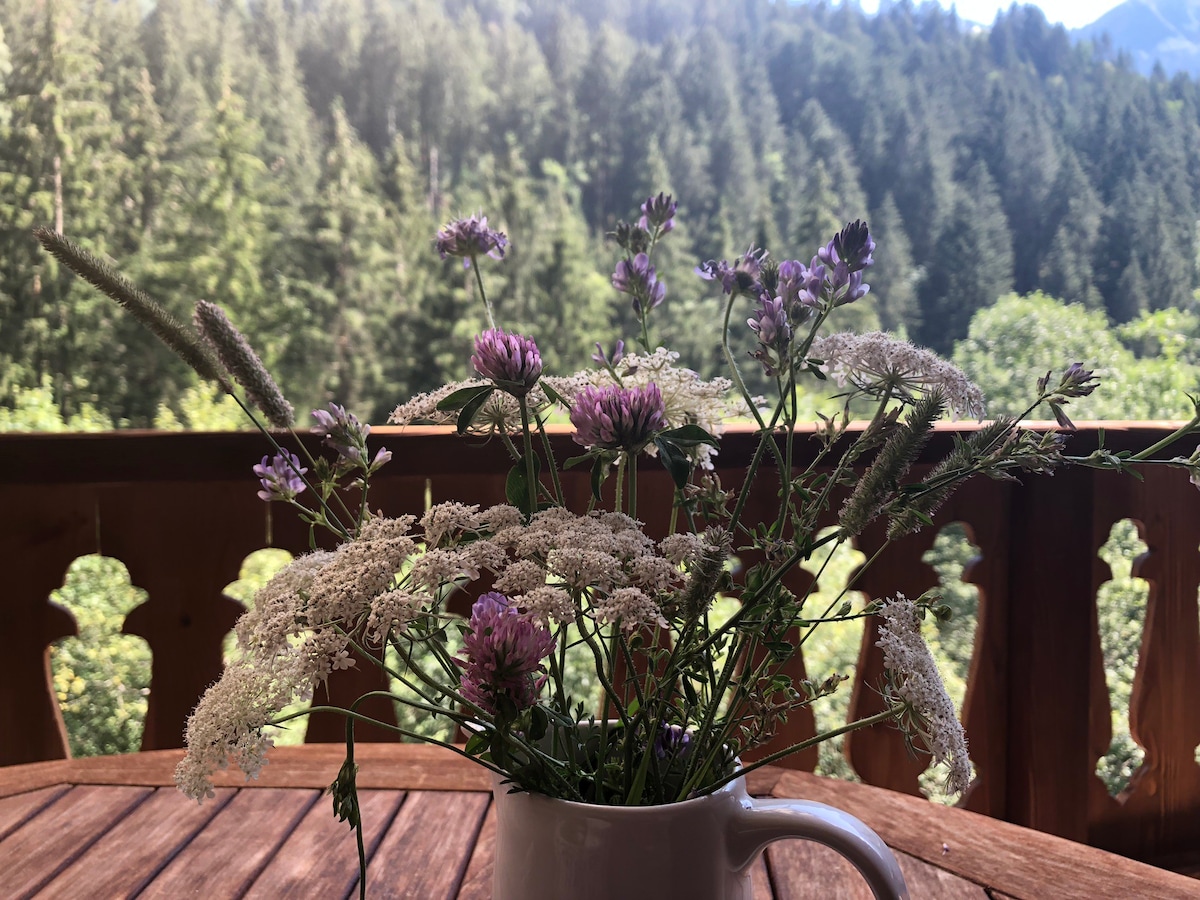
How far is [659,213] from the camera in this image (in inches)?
24.1

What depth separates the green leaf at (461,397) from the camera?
445 millimetres

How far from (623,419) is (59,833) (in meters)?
0.62

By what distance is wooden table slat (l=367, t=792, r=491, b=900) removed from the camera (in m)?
0.66

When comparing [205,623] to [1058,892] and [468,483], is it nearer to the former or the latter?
[468,483]

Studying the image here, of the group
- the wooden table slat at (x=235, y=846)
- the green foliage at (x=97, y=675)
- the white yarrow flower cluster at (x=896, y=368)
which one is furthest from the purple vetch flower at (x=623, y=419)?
the green foliage at (x=97, y=675)

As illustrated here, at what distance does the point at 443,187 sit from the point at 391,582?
12.5 meters

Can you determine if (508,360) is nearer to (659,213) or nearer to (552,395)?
(552,395)

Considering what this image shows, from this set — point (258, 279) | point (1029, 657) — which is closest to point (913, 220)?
point (258, 279)

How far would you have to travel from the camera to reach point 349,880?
2.23 feet

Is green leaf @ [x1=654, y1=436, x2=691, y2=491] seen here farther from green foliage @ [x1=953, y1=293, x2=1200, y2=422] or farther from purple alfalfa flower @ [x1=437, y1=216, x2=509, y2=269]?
green foliage @ [x1=953, y1=293, x2=1200, y2=422]

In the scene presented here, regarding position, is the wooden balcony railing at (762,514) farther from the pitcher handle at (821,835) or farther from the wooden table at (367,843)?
the pitcher handle at (821,835)

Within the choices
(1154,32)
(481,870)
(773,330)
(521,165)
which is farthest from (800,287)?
(1154,32)

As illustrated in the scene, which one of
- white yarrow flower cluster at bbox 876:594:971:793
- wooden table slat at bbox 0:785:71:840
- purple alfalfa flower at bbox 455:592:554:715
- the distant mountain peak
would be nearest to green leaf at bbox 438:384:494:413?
purple alfalfa flower at bbox 455:592:554:715

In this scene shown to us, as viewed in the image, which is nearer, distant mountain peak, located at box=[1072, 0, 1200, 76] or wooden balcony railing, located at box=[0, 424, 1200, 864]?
wooden balcony railing, located at box=[0, 424, 1200, 864]
